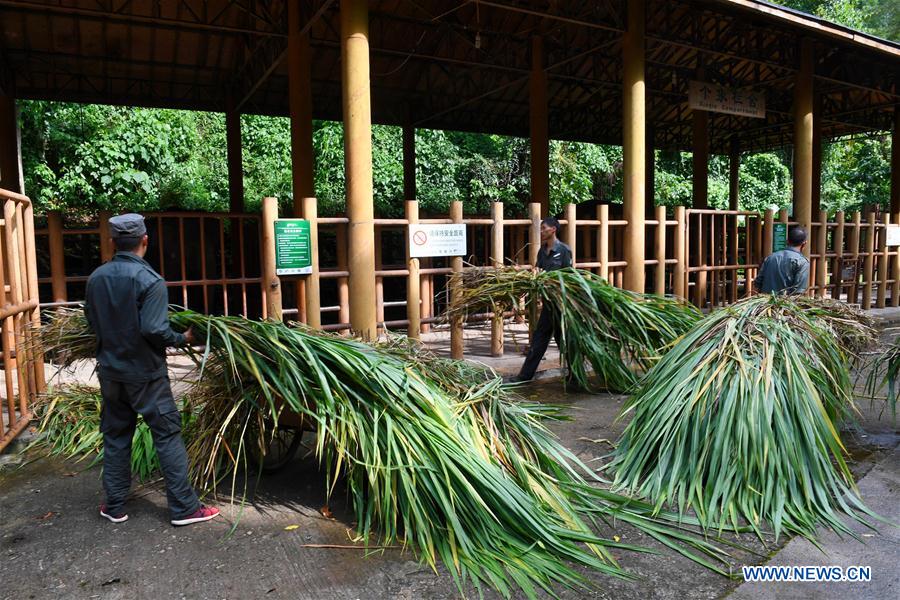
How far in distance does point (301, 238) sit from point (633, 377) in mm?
3283

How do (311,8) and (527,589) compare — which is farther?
(311,8)

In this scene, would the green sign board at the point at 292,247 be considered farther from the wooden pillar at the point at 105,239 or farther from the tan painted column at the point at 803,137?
the tan painted column at the point at 803,137

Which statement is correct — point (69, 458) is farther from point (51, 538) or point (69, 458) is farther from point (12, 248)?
point (12, 248)

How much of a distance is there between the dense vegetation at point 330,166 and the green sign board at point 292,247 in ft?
27.3

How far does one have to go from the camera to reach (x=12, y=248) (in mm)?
4887

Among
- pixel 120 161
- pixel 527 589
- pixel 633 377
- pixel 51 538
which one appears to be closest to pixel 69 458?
pixel 51 538

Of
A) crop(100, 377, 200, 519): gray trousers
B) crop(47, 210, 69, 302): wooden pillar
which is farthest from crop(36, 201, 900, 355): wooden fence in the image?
crop(100, 377, 200, 519): gray trousers

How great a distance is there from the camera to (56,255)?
7.15 meters

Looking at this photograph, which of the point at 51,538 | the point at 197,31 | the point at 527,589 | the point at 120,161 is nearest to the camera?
the point at 527,589

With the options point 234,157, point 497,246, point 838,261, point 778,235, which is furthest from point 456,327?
point 234,157

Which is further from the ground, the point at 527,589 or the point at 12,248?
the point at 12,248

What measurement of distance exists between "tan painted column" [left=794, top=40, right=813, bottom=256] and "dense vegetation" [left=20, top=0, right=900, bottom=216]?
31.7 feet

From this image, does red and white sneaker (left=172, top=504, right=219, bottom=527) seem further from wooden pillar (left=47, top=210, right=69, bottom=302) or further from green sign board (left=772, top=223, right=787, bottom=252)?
green sign board (left=772, top=223, right=787, bottom=252)

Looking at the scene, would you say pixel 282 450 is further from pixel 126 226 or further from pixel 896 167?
pixel 896 167
